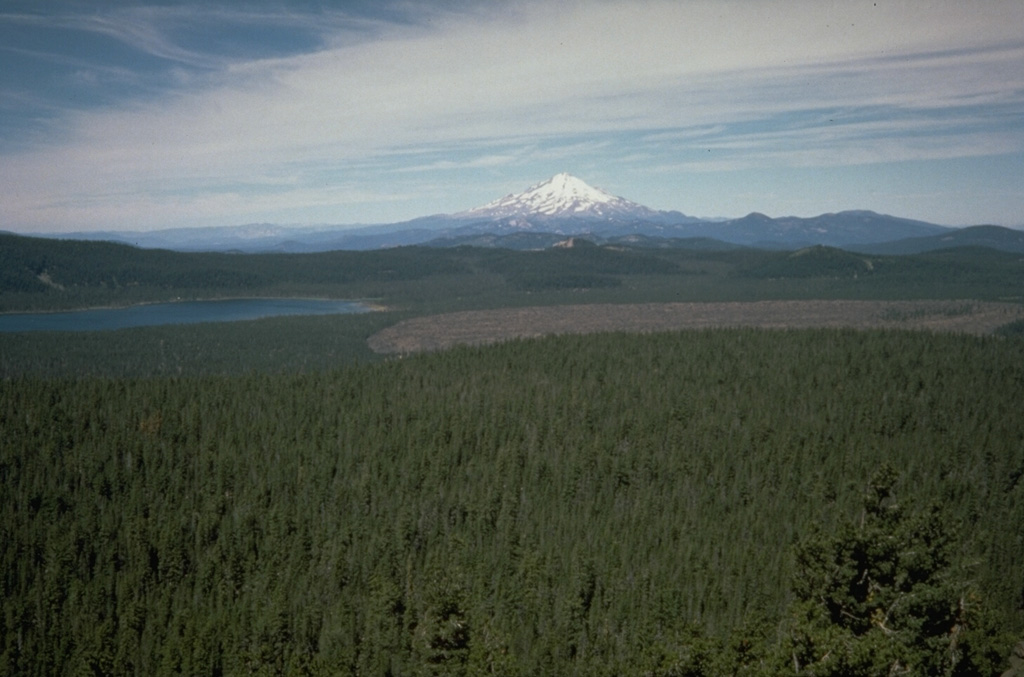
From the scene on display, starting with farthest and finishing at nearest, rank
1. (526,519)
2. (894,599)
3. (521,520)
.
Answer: (521,520) < (526,519) < (894,599)

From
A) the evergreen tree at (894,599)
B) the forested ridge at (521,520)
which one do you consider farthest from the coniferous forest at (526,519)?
the forested ridge at (521,520)

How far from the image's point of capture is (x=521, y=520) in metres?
83.5

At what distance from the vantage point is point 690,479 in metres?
89.6

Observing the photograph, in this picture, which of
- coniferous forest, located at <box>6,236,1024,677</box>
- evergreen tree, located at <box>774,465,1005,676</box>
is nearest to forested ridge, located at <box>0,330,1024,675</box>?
evergreen tree, located at <box>774,465,1005,676</box>

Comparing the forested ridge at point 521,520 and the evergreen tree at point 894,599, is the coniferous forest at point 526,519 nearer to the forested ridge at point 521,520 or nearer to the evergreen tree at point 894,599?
the evergreen tree at point 894,599

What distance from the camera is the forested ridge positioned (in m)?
44.0

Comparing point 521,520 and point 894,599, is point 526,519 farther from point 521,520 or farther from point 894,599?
point 894,599

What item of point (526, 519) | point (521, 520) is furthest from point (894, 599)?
point (521, 520)

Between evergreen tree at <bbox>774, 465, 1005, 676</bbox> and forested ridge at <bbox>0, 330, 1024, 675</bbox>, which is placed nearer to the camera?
evergreen tree at <bbox>774, 465, 1005, 676</bbox>

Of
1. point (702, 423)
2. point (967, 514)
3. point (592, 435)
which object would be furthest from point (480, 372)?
point (967, 514)

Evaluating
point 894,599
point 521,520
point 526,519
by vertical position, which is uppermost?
point 894,599

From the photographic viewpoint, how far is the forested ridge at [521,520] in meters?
Result: 44.0

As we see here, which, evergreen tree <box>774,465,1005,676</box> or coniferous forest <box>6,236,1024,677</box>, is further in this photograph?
coniferous forest <box>6,236,1024,677</box>

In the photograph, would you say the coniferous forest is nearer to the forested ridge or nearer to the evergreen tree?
the evergreen tree
